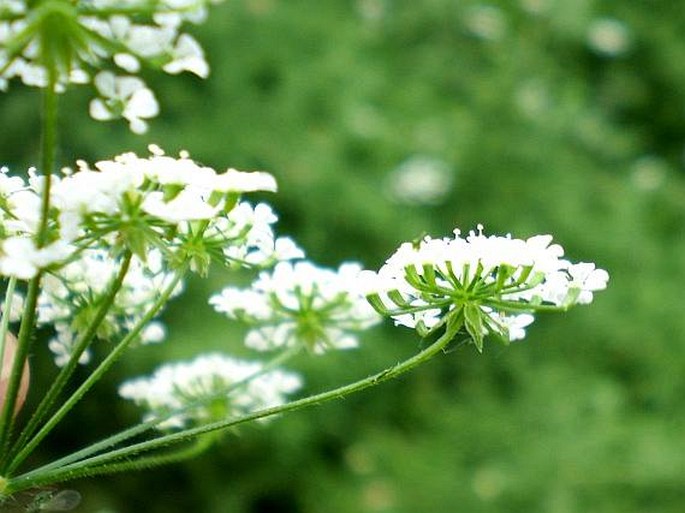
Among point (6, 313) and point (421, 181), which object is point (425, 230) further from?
point (6, 313)

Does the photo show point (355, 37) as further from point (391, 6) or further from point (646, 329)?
point (646, 329)

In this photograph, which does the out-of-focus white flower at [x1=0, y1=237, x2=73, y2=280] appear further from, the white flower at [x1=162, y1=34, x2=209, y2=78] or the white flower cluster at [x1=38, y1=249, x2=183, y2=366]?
the white flower cluster at [x1=38, y1=249, x2=183, y2=366]

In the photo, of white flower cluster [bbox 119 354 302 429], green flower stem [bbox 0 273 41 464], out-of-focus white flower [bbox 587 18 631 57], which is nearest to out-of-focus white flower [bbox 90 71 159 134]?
green flower stem [bbox 0 273 41 464]

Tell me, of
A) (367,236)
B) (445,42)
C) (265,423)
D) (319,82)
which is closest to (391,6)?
(445,42)

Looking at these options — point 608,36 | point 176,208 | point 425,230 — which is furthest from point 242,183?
point 608,36

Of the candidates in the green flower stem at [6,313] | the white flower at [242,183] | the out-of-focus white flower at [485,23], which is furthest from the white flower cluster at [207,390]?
the out-of-focus white flower at [485,23]

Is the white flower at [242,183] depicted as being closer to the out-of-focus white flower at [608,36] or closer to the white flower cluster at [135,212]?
the white flower cluster at [135,212]
